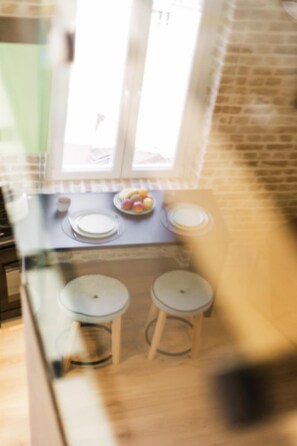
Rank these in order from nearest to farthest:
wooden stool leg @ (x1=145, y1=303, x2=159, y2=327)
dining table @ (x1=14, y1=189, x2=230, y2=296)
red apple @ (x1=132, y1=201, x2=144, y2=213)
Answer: dining table @ (x1=14, y1=189, x2=230, y2=296) → red apple @ (x1=132, y1=201, x2=144, y2=213) → wooden stool leg @ (x1=145, y1=303, x2=159, y2=327)

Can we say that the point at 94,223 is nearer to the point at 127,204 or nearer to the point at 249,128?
the point at 127,204

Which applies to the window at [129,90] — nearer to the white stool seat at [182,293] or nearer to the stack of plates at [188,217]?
the stack of plates at [188,217]

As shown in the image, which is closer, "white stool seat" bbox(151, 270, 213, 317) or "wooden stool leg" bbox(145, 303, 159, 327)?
A: "white stool seat" bbox(151, 270, 213, 317)

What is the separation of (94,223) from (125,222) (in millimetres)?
200

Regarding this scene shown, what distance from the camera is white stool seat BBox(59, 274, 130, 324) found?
2.67 meters

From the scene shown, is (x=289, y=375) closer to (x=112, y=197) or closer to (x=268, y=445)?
(x=268, y=445)

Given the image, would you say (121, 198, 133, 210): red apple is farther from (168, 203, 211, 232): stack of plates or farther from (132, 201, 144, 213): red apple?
(168, 203, 211, 232): stack of plates

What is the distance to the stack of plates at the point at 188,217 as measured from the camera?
296 centimetres

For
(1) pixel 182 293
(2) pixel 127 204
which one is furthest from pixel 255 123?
(1) pixel 182 293

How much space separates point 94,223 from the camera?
9.44 ft

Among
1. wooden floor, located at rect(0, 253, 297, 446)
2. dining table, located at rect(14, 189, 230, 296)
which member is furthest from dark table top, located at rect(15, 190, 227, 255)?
wooden floor, located at rect(0, 253, 297, 446)

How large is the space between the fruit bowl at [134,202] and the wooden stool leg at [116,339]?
0.67 metres

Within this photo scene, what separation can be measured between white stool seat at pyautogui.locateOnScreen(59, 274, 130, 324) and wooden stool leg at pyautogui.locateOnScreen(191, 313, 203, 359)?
18.3 inches

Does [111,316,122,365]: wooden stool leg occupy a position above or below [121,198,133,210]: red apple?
below
